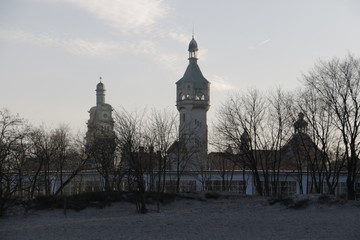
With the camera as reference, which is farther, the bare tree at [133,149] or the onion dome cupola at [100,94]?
the onion dome cupola at [100,94]

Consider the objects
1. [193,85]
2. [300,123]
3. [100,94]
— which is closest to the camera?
[300,123]

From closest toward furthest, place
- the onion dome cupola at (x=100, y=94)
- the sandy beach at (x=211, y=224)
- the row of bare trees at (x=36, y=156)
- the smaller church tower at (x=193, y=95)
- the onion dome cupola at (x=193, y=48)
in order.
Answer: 1. the sandy beach at (x=211, y=224)
2. the row of bare trees at (x=36, y=156)
3. the smaller church tower at (x=193, y=95)
4. the onion dome cupola at (x=193, y=48)
5. the onion dome cupola at (x=100, y=94)

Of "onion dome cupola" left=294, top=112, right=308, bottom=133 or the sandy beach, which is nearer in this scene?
the sandy beach

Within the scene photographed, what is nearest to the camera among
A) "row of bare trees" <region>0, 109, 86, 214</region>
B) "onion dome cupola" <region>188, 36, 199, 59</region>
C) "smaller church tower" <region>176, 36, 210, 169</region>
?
"row of bare trees" <region>0, 109, 86, 214</region>

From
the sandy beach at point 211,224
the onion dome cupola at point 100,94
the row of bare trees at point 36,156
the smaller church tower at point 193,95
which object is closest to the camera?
the sandy beach at point 211,224

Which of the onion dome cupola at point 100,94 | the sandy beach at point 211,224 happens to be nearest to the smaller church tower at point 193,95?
the onion dome cupola at point 100,94

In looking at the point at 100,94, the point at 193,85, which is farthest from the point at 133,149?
the point at 100,94

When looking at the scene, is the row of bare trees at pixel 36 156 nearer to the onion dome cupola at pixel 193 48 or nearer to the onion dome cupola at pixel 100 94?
the onion dome cupola at pixel 193 48

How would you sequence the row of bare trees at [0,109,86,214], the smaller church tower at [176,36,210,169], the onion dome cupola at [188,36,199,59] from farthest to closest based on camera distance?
the onion dome cupola at [188,36,199,59] < the smaller church tower at [176,36,210,169] < the row of bare trees at [0,109,86,214]

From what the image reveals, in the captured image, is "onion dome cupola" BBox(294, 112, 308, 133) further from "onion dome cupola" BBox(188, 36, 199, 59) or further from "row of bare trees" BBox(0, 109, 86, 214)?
"onion dome cupola" BBox(188, 36, 199, 59)

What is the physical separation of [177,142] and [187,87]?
44.8m

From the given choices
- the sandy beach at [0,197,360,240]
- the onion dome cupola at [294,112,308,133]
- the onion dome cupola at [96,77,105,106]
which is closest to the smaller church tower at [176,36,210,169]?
the onion dome cupola at [96,77,105,106]

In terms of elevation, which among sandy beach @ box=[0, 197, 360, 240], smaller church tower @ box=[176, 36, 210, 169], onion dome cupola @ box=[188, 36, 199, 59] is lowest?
sandy beach @ box=[0, 197, 360, 240]

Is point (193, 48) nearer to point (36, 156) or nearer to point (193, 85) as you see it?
point (193, 85)
